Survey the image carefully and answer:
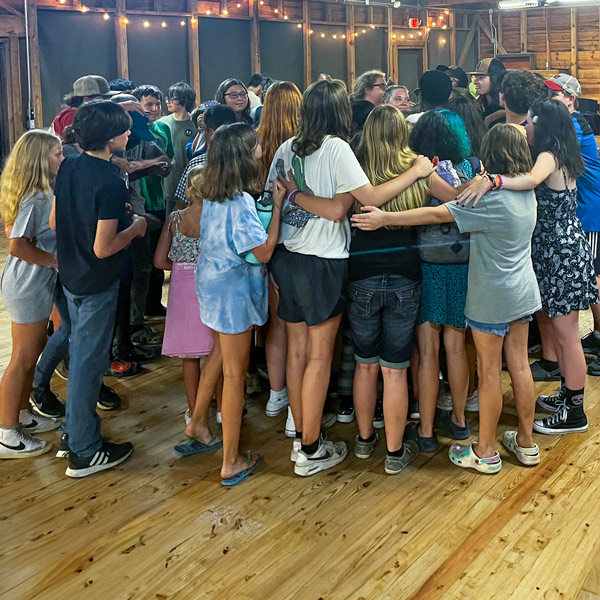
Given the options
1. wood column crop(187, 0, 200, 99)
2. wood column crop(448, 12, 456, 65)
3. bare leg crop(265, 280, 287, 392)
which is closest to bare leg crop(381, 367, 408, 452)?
bare leg crop(265, 280, 287, 392)

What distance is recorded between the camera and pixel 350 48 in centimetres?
1208

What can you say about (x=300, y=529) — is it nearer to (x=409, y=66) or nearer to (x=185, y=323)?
(x=185, y=323)

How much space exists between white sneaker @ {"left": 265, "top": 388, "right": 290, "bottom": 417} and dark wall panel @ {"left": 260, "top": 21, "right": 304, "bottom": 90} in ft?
27.7

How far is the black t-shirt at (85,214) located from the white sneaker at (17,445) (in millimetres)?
754

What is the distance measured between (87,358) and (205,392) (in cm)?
52

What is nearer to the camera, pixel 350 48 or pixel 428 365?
pixel 428 365

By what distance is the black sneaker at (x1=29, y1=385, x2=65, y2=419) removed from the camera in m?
3.43

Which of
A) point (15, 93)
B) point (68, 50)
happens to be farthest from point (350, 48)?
point (15, 93)

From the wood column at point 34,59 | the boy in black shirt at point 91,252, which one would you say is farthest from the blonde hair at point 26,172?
the wood column at point 34,59

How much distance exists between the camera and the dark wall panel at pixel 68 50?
870 cm

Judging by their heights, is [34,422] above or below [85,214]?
below

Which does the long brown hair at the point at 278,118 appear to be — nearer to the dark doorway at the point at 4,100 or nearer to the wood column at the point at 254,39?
the dark doorway at the point at 4,100

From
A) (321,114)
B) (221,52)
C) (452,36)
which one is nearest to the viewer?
(321,114)

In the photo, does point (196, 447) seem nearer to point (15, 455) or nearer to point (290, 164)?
point (15, 455)
